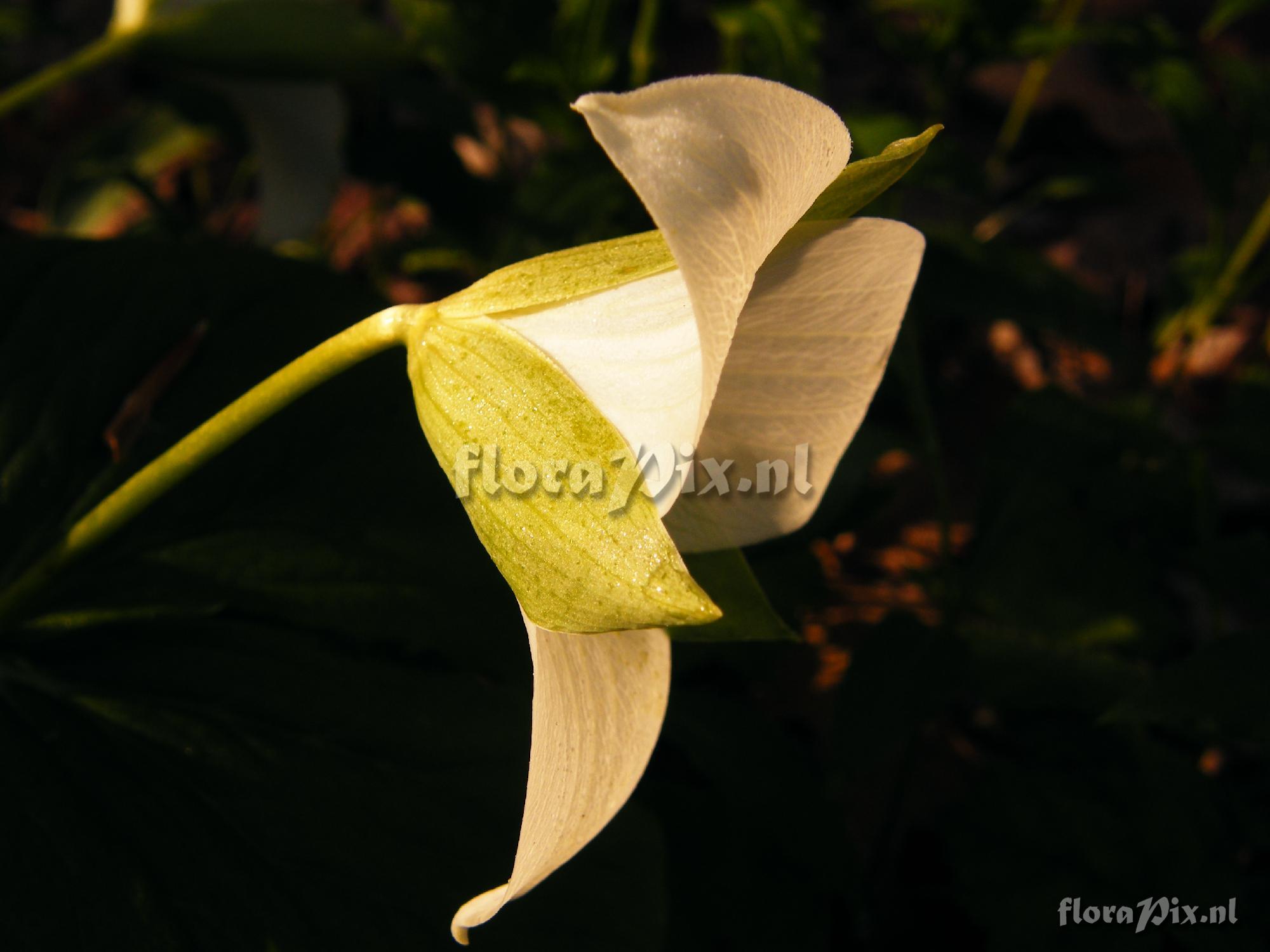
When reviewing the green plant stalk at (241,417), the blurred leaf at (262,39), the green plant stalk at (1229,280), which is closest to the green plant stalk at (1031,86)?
the green plant stalk at (1229,280)

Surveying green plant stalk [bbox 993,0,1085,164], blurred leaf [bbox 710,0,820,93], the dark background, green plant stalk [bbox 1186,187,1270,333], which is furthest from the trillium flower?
green plant stalk [bbox 993,0,1085,164]

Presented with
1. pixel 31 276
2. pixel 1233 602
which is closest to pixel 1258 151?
pixel 1233 602

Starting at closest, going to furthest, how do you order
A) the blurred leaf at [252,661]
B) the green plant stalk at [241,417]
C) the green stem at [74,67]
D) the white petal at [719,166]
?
the white petal at [719,166] → the green plant stalk at [241,417] → the blurred leaf at [252,661] → the green stem at [74,67]

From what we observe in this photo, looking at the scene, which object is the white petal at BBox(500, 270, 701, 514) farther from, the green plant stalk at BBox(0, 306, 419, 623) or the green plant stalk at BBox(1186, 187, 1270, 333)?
the green plant stalk at BBox(1186, 187, 1270, 333)

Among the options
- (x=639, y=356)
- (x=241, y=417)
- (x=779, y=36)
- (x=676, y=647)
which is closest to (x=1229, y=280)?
(x=779, y=36)

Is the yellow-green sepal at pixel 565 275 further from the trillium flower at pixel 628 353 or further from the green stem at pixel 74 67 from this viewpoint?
the green stem at pixel 74 67

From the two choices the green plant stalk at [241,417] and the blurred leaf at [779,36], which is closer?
the green plant stalk at [241,417]

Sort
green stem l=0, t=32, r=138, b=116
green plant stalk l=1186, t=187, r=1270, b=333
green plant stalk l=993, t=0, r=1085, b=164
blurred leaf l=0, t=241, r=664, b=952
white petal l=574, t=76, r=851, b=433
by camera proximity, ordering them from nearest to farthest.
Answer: white petal l=574, t=76, r=851, b=433 → blurred leaf l=0, t=241, r=664, b=952 → green stem l=0, t=32, r=138, b=116 → green plant stalk l=1186, t=187, r=1270, b=333 → green plant stalk l=993, t=0, r=1085, b=164

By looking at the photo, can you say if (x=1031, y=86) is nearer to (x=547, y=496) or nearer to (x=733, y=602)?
(x=733, y=602)
